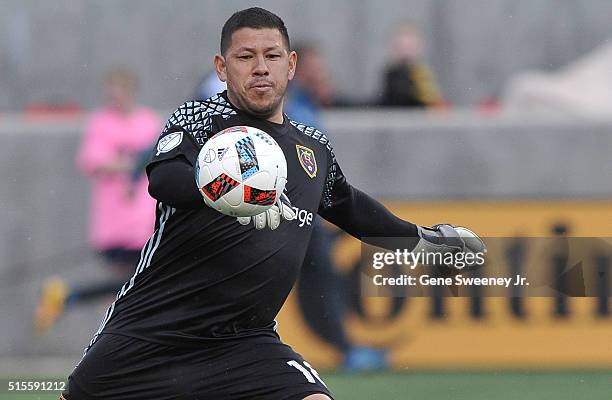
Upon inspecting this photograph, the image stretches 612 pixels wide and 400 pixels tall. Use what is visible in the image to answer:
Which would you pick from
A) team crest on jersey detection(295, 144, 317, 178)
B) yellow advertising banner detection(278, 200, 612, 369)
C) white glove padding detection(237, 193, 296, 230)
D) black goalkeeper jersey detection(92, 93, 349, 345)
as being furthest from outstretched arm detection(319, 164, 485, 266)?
yellow advertising banner detection(278, 200, 612, 369)

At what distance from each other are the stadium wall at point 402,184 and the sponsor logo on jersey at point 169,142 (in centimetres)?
554

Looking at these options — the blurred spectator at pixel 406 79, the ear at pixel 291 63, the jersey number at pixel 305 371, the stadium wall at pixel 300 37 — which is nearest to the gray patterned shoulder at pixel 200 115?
the ear at pixel 291 63

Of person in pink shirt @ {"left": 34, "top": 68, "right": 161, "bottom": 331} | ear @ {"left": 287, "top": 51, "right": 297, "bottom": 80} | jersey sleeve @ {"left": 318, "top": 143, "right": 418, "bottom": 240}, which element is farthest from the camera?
person in pink shirt @ {"left": 34, "top": 68, "right": 161, "bottom": 331}

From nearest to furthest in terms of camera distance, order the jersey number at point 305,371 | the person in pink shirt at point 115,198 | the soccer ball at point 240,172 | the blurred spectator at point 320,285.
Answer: the soccer ball at point 240,172
the jersey number at point 305,371
the blurred spectator at point 320,285
the person in pink shirt at point 115,198

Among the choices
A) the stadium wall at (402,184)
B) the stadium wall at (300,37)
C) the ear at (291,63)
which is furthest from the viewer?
the stadium wall at (300,37)

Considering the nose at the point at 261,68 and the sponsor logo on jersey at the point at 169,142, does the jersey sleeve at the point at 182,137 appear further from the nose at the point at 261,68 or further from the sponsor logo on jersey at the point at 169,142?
the nose at the point at 261,68

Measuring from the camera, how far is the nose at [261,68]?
4.71 meters

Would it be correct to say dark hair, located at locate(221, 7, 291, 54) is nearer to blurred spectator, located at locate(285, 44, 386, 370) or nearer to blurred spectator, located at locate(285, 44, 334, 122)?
blurred spectator, located at locate(285, 44, 386, 370)

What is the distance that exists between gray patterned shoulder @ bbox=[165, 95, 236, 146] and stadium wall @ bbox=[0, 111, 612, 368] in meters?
5.31

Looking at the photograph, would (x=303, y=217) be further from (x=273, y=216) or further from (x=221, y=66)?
(x=221, y=66)

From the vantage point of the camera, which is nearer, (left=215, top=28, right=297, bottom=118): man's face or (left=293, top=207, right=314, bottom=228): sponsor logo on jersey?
(left=215, top=28, right=297, bottom=118): man's face

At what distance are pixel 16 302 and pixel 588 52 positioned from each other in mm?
7088

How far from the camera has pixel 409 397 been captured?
849 cm

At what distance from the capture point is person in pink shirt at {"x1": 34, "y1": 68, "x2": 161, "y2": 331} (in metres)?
10.6
